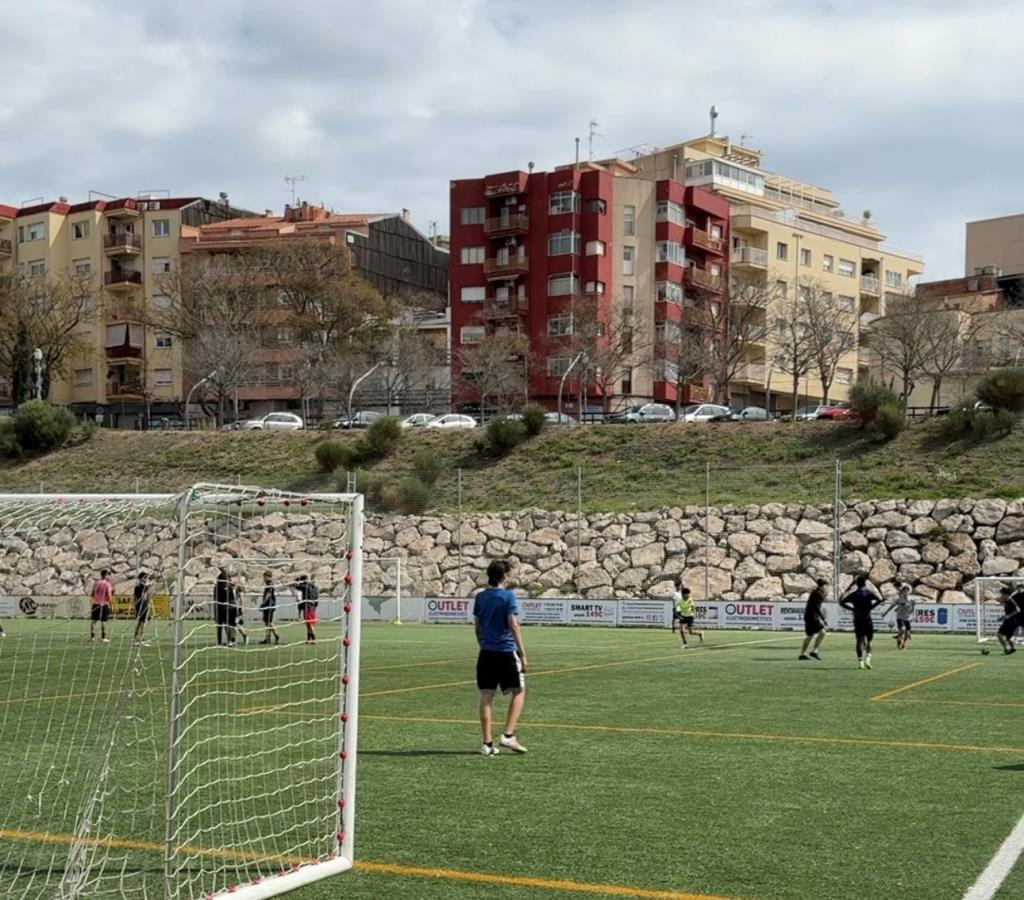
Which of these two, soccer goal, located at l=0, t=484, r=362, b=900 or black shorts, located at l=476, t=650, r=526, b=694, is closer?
soccer goal, located at l=0, t=484, r=362, b=900

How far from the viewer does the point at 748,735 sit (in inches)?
594

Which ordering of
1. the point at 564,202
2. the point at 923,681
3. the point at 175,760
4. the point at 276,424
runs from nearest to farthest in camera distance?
the point at 175,760 → the point at 923,681 → the point at 276,424 → the point at 564,202

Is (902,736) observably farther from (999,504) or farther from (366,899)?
(999,504)

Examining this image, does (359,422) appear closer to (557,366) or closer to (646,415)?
(646,415)

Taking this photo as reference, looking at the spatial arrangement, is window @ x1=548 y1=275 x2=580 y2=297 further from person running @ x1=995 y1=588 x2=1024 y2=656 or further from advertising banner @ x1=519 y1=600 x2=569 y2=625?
person running @ x1=995 y1=588 x2=1024 y2=656

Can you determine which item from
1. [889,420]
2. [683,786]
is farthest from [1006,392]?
[683,786]

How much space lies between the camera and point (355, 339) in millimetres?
85375

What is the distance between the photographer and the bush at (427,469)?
53188 millimetres

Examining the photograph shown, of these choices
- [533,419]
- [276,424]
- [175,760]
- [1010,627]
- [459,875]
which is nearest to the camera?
[175,760]

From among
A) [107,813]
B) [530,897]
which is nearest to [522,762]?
[107,813]

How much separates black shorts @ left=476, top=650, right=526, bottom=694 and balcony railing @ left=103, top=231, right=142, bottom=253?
289 feet

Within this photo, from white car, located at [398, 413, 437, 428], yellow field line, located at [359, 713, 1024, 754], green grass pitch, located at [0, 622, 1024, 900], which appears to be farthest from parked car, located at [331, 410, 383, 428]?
yellow field line, located at [359, 713, 1024, 754]

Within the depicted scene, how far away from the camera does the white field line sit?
807cm

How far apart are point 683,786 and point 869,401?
146ft
